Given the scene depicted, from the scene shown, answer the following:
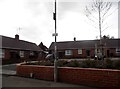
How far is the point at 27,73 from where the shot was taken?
50.7 feet

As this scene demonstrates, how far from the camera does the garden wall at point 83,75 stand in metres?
10.4

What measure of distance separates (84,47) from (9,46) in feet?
64.8

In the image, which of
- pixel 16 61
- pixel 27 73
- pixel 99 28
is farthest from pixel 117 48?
pixel 27 73

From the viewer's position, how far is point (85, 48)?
46.8 metres

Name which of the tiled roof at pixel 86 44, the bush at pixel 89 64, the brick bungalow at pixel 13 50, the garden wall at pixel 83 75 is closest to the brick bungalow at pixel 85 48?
the tiled roof at pixel 86 44

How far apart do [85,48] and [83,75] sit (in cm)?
3559

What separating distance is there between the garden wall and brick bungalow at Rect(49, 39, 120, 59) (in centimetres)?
3144

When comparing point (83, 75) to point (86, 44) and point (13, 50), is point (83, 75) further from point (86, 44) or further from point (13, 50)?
point (86, 44)

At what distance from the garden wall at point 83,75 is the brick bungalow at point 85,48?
3144 cm

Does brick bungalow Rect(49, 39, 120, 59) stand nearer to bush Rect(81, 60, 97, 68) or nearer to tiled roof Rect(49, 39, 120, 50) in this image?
tiled roof Rect(49, 39, 120, 50)

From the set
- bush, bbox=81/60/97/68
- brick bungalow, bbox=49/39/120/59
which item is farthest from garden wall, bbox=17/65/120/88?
brick bungalow, bbox=49/39/120/59

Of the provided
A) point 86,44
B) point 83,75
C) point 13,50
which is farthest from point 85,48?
point 83,75

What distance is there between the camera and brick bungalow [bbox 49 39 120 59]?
44844 mm

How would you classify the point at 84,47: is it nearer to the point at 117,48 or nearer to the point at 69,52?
the point at 69,52
